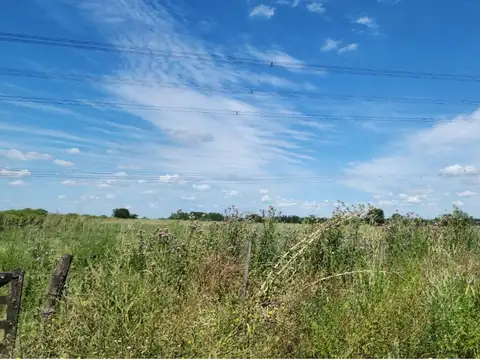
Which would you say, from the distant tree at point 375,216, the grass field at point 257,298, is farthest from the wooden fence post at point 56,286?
the distant tree at point 375,216

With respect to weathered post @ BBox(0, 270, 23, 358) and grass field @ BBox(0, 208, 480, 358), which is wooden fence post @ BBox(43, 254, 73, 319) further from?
weathered post @ BBox(0, 270, 23, 358)

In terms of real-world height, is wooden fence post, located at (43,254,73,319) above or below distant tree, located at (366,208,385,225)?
below

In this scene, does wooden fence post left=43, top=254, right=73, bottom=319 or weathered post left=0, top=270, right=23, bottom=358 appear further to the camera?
wooden fence post left=43, top=254, right=73, bottom=319

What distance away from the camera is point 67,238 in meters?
13.1

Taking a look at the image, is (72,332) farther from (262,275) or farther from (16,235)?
(16,235)

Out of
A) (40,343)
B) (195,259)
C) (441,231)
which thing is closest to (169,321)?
(40,343)

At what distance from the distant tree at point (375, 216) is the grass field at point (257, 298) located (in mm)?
254

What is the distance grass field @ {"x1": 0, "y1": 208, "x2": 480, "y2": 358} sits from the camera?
18.2 ft

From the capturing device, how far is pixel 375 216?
10750mm

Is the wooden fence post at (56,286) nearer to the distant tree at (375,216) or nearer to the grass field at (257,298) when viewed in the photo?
the grass field at (257,298)

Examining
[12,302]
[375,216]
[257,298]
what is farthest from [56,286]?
[375,216]

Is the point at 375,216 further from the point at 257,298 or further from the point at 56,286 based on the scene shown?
the point at 56,286

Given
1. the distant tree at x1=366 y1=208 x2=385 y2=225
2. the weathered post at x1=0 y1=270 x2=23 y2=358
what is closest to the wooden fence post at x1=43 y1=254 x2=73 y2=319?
the weathered post at x1=0 y1=270 x2=23 y2=358

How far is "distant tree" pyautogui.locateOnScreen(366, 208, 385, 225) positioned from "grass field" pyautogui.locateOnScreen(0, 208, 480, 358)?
0.83 ft
